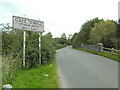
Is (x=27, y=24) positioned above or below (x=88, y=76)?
Answer: above

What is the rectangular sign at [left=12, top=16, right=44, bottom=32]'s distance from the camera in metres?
7.52

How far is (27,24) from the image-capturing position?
7.95m

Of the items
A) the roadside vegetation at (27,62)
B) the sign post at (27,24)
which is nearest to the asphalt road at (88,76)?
the roadside vegetation at (27,62)

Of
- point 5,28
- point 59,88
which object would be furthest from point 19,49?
point 59,88

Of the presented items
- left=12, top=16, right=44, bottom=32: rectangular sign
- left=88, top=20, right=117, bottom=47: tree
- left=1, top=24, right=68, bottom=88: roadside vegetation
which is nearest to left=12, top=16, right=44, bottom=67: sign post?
left=12, top=16, right=44, bottom=32: rectangular sign

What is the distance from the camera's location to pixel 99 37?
24.0m

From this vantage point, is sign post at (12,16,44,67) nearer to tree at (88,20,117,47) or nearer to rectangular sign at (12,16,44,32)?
rectangular sign at (12,16,44,32)

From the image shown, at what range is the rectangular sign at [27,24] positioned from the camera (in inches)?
296

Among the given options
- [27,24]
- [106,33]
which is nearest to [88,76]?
[27,24]

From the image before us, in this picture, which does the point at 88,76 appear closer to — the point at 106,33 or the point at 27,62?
the point at 27,62

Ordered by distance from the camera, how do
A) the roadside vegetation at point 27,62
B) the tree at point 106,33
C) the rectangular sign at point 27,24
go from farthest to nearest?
the tree at point 106,33, the rectangular sign at point 27,24, the roadside vegetation at point 27,62

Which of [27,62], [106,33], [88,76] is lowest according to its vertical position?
[88,76]

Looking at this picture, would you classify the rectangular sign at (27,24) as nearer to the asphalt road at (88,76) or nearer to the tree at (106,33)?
the asphalt road at (88,76)

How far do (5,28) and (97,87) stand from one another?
16.5 feet
